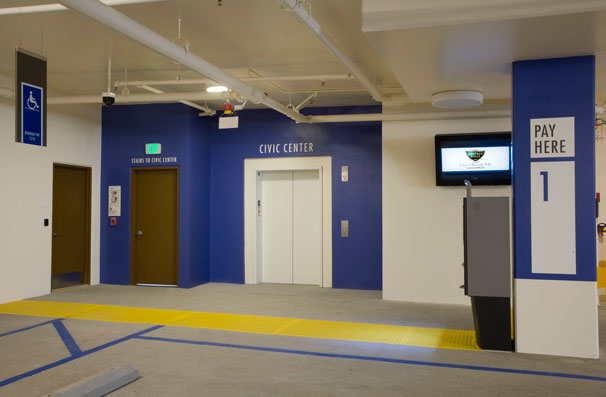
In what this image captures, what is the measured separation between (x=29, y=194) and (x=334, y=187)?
15.9 feet

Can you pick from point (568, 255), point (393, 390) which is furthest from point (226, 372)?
point (568, 255)

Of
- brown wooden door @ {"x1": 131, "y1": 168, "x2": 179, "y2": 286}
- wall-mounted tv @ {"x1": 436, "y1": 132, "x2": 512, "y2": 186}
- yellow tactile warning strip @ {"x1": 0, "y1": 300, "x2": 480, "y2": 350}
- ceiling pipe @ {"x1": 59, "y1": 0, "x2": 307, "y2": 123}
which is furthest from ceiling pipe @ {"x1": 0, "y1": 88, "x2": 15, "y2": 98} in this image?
wall-mounted tv @ {"x1": 436, "y1": 132, "x2": 512, "y2": 186}

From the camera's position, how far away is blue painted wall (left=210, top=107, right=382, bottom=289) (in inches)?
348

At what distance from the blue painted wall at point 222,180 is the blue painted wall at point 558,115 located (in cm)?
382

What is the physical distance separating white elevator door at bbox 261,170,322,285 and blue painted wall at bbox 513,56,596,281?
A: 4.54 metres

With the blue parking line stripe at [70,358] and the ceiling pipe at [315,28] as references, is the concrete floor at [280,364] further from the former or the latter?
the ceiling pipe at [315,28]

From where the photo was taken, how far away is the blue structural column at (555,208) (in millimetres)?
4930

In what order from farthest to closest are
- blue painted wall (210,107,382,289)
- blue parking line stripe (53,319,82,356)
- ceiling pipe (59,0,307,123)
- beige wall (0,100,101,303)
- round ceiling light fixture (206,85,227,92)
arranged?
blue painted wall (210,107,382,289) < beige wall (0,100,101,303) < round ceiling light fixture (206,85,227,92) < blue parking line stripe (53,319,82,356) < ceiling pipe (59,0,307,123)

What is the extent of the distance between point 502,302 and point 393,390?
5.47ft

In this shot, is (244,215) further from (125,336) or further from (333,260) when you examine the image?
(125,336)

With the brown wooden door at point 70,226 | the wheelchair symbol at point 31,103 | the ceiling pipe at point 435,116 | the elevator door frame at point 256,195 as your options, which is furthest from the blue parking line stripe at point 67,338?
the ceiling pipe at point 435,116

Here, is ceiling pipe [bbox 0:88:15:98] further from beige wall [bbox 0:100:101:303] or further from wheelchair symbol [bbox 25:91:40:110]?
wheelchair symbol [bbox 25:91:40:110]

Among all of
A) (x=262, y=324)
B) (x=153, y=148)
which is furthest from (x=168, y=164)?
(x=262, y=324)

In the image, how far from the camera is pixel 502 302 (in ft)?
16.6
